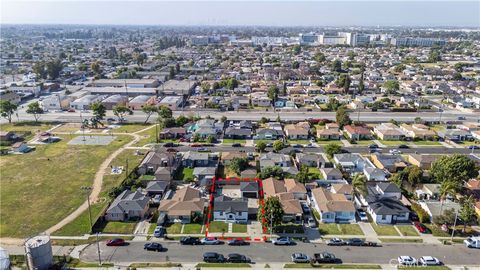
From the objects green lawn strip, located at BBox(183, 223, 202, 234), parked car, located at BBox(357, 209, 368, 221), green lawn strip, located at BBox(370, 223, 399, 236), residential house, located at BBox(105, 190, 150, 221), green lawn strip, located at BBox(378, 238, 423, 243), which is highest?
residential house, located at BBox(105, 190, 150, 221)

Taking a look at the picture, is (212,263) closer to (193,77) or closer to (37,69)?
(193,77)

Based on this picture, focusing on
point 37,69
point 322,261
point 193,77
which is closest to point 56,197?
point 322,261

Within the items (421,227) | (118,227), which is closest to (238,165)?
(118,227)

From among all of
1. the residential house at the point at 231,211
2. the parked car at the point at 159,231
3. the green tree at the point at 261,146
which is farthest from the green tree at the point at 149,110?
the parked car at the point at 159,231

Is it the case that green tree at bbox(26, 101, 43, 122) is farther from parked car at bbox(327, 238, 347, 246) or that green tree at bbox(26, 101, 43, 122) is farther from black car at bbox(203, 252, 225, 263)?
parked car at bbox(327, 238, 347, 246)

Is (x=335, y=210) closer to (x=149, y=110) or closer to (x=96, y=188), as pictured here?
(x=96, y=188)

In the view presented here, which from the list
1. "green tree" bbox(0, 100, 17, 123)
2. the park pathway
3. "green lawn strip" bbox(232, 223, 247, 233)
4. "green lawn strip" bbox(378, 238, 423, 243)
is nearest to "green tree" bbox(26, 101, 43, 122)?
"green tree" bbox(0, 100, 17, 123)
